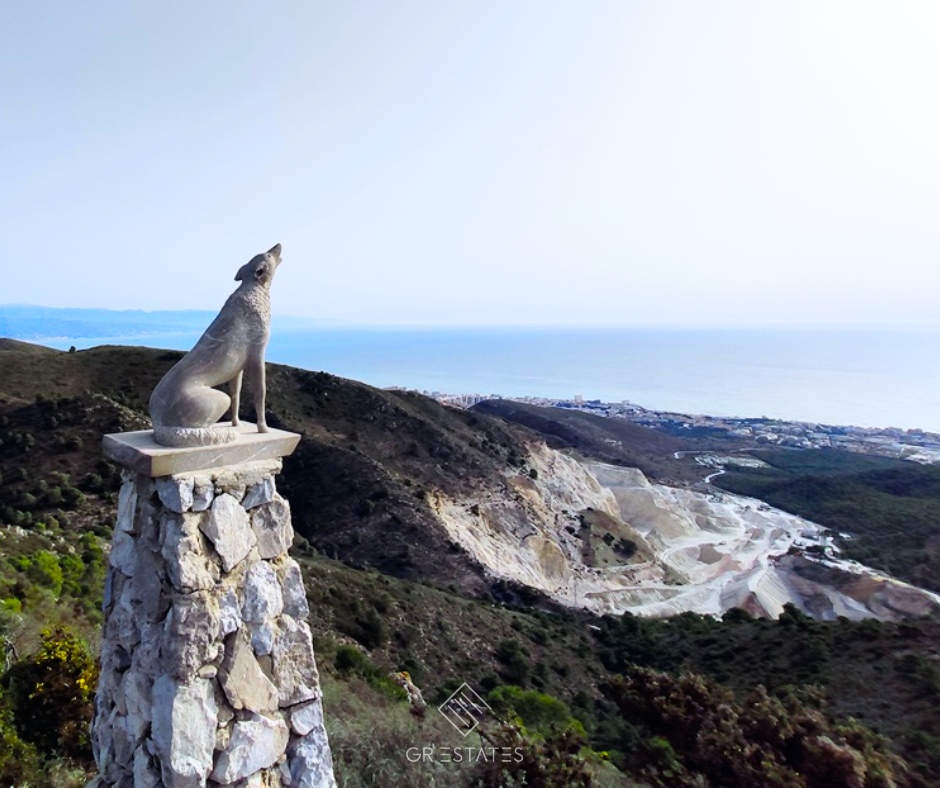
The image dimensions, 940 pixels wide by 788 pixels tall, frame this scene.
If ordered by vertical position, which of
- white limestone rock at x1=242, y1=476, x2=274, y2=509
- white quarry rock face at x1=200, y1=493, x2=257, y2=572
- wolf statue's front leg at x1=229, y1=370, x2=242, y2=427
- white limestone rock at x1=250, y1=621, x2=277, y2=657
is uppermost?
wolf statue's front leg at x1=229, y1=370, x2=242, y2=427

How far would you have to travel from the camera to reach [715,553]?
39688 millimetres

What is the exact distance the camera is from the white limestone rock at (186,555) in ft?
11.9

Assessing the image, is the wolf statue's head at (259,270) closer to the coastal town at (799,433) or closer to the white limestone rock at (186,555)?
the white limestone rock at (186,555)

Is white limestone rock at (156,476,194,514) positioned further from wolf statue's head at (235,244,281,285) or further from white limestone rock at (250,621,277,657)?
wolf statue's head at (235,244,281,285)

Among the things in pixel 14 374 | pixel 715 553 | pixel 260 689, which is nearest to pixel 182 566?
pixel 260 689

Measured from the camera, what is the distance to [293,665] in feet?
13.5

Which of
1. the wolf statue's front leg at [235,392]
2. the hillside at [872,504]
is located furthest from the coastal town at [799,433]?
the wolf statue's front leg at [235,392]

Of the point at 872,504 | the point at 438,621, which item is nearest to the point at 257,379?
the point at 438,621

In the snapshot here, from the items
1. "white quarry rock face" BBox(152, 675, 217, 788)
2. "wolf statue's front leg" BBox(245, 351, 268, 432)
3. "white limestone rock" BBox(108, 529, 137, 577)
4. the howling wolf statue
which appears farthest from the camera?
"wolf statue's front leg" BBox(245, 351, 268, 432)

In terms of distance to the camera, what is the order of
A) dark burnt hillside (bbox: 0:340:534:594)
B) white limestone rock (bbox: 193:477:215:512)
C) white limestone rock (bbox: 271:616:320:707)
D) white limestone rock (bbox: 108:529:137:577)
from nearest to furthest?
1. white limestone rock (bbox: 193:477:215:512)
2. white limestone rock (bbox: 108:529:137:577)
3. white limestone rock (bbox: 271:616:320:707)
4. dark burnt hillside (bbox: 0:340:534:594)

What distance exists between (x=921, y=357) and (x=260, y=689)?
24380cm

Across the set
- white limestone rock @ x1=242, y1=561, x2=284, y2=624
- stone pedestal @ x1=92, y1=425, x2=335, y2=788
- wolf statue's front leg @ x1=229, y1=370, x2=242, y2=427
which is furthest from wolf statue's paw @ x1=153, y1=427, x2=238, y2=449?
white limestone rock @ x1=242, y1=561, x2=284, y2=624

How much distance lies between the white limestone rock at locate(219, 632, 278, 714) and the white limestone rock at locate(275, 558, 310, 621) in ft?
1.22

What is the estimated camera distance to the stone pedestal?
Answer: 3.63 meters
